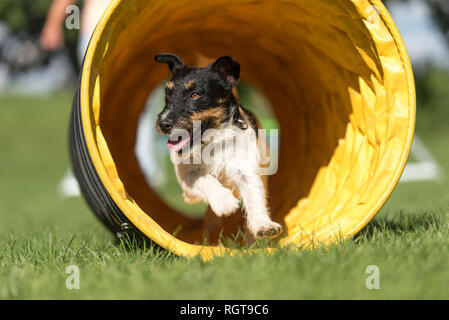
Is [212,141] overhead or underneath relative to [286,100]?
underneath

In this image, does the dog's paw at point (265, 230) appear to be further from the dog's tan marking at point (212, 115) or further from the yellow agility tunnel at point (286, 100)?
the dog's tan marking at point (212, 115)

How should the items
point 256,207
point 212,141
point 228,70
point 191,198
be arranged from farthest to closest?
point 228,70, point 191,198, point 212,141, point 256,207

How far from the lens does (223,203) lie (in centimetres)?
350

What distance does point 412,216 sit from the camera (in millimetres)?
4184

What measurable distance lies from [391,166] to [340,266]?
3.13 feet

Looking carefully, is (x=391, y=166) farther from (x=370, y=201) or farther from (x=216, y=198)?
(x=216, y=198)

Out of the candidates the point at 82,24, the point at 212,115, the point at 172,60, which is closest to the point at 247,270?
the point at 212,115

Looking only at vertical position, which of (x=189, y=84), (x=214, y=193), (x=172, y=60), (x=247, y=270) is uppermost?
(x=172, y=60)

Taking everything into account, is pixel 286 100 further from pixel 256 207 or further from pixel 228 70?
pixel 256 207

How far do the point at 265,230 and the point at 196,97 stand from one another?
122 cm

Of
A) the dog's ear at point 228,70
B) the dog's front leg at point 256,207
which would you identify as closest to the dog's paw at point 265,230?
the dog's front leg at point 256,207

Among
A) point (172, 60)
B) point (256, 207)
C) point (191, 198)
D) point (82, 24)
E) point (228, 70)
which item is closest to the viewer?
point (256, 207)

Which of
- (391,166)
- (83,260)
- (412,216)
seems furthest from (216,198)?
(412,216)

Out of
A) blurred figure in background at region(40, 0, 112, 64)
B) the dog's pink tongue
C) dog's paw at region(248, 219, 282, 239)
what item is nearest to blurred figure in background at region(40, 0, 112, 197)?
blurred figure in background at region(40, 0, 112, 64)
